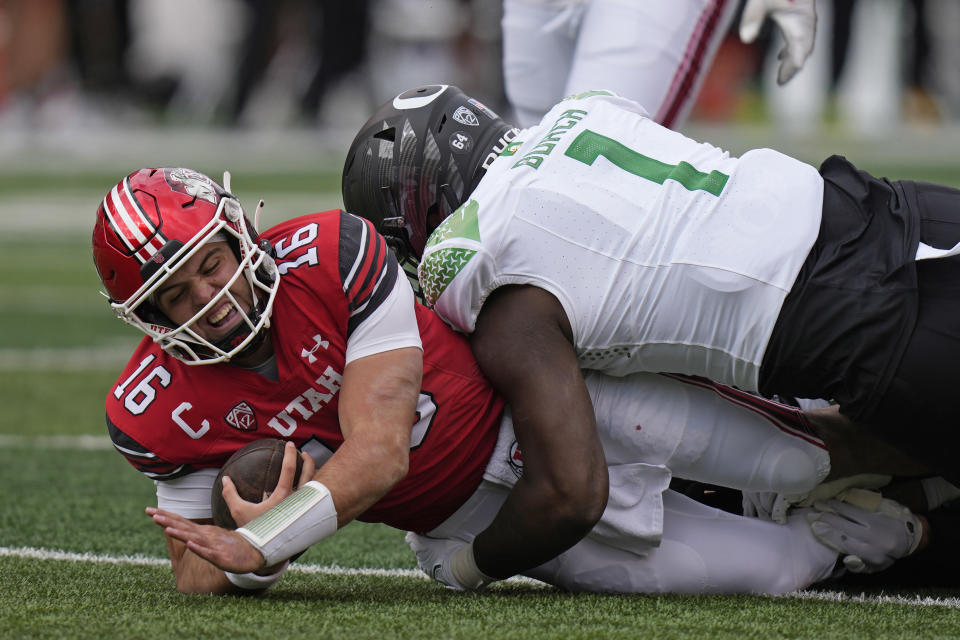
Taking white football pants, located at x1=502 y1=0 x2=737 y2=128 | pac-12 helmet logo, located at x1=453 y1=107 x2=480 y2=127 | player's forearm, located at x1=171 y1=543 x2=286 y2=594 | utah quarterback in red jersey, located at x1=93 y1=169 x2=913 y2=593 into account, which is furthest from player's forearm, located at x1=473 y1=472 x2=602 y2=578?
white football pants, located at x1=502 y1=0 x2=737 y2=128

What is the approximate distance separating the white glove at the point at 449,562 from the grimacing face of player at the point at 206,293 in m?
0.64

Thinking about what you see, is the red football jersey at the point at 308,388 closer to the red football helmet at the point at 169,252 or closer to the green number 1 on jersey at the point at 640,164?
the red football helmet at the point at 169,252

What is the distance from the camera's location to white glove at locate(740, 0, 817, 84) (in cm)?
397

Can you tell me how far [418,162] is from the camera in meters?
3.04

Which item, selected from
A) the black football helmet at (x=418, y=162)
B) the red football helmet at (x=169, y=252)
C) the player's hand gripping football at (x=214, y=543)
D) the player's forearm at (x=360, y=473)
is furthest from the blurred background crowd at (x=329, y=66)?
the player's hand gripping football at (x=214, y=543)

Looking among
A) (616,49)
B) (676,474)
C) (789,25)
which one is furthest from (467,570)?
(789,25)

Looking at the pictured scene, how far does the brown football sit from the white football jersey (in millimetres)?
455

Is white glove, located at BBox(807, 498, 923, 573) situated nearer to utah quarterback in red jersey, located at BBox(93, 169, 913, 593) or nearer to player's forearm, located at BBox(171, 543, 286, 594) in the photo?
utah quarterback in red jersey, located at BBox(93, 169, 913, 593)

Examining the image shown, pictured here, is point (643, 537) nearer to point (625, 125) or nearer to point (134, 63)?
point (625, 125)

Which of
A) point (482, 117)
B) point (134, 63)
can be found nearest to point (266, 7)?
point (134, 63)

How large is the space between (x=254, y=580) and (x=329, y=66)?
1306cm

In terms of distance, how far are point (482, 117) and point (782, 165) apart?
0.67m

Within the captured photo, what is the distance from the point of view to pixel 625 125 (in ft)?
9.44

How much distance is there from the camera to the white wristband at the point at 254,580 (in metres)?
2.62
